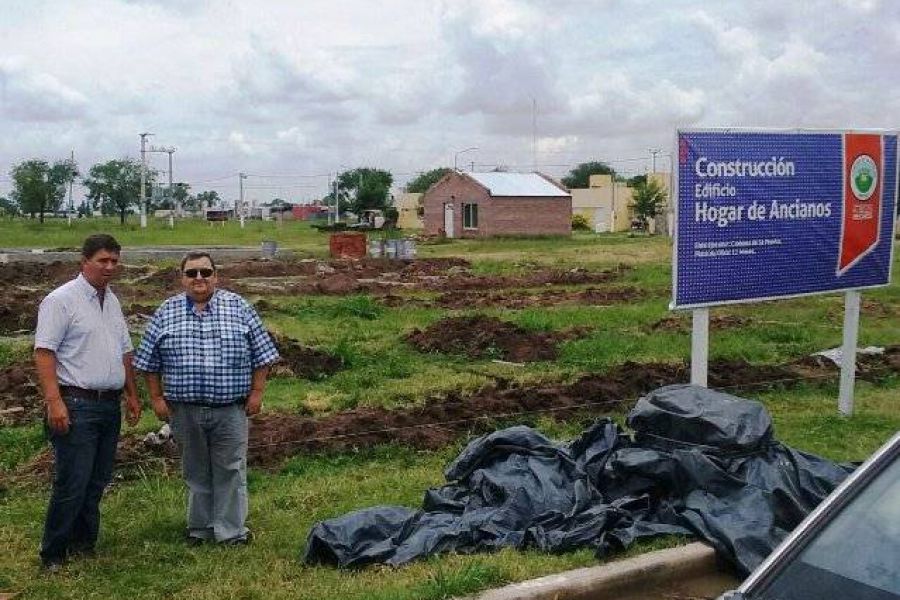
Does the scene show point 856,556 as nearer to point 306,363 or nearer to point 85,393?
point 85,393

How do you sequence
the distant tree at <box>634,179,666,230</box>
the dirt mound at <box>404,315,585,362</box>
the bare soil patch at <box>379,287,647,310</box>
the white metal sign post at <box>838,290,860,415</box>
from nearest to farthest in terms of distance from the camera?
the white metal sign post at <box>838,290,860,415</box>
the dirt mound at <box>404,315,585,362</box>
the bare soil patch at <box>379,287,647,310</box>
the distant tree at <box>634,179,666,230</box>

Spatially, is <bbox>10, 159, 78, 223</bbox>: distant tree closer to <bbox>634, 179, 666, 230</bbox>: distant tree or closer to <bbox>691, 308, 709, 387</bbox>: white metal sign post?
<bbox>634, 179, 666, 230</bbox>: distant tree

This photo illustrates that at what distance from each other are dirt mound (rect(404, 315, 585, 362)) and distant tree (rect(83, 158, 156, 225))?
8269cm

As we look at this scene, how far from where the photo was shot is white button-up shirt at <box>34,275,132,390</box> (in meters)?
5.75

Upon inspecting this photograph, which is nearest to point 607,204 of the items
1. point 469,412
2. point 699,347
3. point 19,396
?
point 19,396

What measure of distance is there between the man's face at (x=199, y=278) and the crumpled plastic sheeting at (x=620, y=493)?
1.53 meters

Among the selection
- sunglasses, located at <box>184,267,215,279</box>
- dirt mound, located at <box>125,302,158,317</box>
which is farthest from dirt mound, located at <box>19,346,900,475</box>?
dirt mound, located at <box>125,302,158,317</box>

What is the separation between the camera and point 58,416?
5.67 m

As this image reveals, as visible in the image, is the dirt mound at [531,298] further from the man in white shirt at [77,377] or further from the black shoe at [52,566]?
the black shoe at [52,566]

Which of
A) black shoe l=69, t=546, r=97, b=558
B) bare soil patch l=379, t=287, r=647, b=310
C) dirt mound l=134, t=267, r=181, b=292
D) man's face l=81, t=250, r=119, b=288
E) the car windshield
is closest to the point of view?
the car windshield

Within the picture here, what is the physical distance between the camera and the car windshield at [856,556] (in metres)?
2.90

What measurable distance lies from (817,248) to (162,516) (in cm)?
639

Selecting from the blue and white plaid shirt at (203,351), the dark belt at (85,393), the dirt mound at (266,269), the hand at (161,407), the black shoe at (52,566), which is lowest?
the black shoe at (52,566)

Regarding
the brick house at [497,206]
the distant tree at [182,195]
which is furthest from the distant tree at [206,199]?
the brick house at [497,206]
